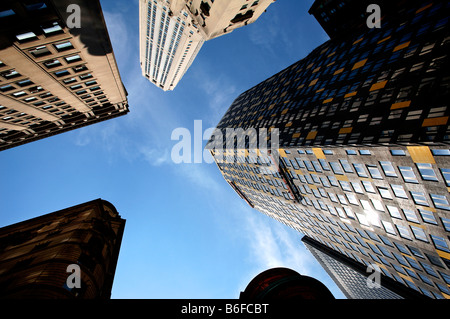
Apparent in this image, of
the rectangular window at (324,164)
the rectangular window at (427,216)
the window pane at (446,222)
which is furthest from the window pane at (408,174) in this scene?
the rectangular window at (324,164)

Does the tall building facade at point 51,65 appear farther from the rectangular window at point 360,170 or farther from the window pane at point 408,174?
the window pane at point 408,174

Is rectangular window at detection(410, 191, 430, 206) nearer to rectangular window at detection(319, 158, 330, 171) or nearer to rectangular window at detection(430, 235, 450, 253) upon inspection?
rectangular window at detection(430, 235, 450, 253)

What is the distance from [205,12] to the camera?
4269 centimetres

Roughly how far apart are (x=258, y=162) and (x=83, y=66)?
3665cm

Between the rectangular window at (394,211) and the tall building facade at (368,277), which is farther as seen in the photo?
the tall building facade at (368,277)

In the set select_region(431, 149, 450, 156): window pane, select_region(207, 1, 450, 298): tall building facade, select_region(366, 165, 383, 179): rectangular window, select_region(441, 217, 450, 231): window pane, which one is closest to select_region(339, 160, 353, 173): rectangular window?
select_region(207, 1, 450, 298): tall building facade

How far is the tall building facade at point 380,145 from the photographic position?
804 inches

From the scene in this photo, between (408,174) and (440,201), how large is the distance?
3366 mm

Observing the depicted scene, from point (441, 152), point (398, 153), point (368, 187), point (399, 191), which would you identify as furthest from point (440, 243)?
point (441, 152)

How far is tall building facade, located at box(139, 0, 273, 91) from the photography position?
136 feet

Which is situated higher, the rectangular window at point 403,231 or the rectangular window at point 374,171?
the rectangular window at point 374,171

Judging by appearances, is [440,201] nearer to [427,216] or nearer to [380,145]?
[427,216]

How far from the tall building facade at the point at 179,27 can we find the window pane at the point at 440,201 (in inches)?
1497

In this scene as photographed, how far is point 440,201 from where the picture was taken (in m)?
20.1
